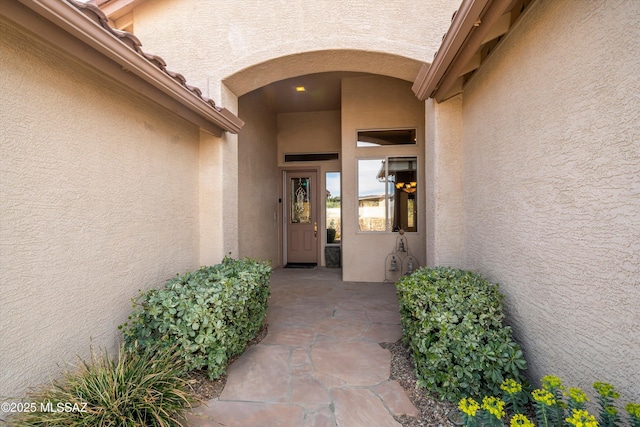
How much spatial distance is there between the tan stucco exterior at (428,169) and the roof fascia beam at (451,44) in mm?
408

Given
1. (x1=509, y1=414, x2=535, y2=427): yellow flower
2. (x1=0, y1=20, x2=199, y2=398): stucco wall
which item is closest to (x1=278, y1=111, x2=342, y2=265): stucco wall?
(x1=0, y1=20, x2=199, y2=398): stucco wall

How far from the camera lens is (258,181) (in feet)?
22.2

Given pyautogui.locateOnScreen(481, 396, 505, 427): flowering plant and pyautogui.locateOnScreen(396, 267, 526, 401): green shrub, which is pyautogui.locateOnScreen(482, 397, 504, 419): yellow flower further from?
pyautogui.locateOnScreen(396, 267, 526, 401): green shrub

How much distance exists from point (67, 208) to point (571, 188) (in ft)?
11.0

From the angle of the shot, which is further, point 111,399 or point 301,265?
point 301,265

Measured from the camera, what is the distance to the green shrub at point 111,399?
157 centimetres

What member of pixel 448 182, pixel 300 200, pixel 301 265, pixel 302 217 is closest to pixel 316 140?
pixel 300 200

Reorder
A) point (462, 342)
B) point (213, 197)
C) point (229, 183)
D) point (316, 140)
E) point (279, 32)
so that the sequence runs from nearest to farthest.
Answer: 1. point (462, 342)
2. point (279, 32)
3. point (213, 197)
4. point (229, 183)
5. point (316, 140)

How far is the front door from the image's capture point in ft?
27.1

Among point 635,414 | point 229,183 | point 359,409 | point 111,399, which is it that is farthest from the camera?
point 229,183

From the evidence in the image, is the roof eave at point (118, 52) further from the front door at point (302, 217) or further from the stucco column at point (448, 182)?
the front door at point (302, 217)

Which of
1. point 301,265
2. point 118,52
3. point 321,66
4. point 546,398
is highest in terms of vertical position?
point 321,66

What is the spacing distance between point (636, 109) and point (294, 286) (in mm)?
5298

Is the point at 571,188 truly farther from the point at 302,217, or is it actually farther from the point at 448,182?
the point at 302,217
